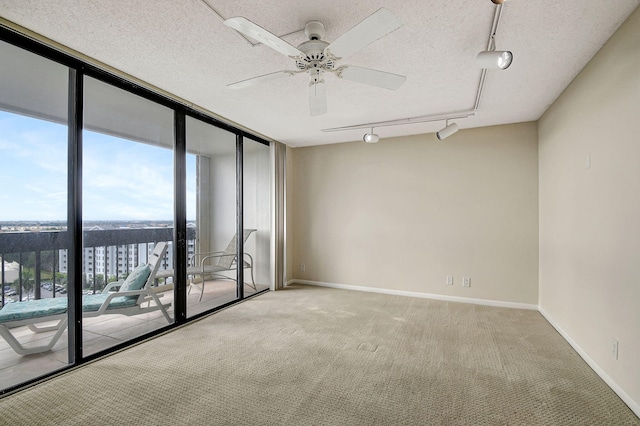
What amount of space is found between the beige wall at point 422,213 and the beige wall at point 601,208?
65cm

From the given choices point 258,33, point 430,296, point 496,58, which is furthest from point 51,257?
point 430,296

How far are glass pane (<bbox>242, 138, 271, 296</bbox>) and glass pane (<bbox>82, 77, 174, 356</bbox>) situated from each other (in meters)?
1.41

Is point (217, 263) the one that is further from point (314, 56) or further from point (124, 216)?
point (314, 56)

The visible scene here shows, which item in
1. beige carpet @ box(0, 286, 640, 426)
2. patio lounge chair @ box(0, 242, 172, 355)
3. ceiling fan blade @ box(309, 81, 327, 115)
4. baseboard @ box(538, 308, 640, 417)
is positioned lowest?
beige carpet @ box(0, 286, 640, 426)

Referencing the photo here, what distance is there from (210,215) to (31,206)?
1.88 metres

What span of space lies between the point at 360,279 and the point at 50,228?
13.2 ft

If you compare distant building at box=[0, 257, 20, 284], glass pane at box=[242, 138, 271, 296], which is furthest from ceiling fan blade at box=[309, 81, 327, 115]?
distant building at box=[0, 257, 20, 284]

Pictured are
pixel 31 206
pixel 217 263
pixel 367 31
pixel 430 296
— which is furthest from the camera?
pixel 430 296

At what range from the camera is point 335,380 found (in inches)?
91.0

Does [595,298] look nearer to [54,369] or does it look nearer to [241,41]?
[241,41]

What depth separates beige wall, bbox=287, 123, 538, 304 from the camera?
408 centimetres

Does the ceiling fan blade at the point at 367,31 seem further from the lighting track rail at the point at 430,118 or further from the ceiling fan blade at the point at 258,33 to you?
the lighting track rail at the point at 430,118

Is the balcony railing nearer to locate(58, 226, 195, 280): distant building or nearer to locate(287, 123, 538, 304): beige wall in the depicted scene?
locate(58, 226, 195, 280): distant building

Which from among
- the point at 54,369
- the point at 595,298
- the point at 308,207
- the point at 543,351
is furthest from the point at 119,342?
the point at 595,298
